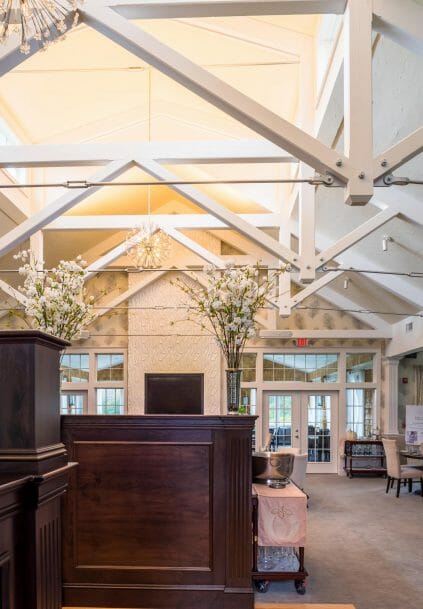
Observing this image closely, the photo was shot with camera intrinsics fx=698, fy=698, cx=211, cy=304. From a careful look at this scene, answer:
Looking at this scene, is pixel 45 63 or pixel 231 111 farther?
pixel 45 63

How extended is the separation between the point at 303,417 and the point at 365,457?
1.60 m

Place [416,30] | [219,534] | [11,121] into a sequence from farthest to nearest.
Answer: [11,121]
[219,534]
[416,30]

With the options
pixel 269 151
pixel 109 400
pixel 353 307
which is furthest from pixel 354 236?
pixel 109 400

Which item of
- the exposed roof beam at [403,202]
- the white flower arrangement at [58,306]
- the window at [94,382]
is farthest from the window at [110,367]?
the white flower arrangement at [58,306]

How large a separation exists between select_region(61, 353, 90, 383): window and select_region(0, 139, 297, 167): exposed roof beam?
8568mm

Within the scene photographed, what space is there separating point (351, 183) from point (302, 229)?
4.31 metres

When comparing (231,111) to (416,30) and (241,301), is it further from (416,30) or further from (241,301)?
(241,301)

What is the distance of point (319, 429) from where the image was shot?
51.1 ft

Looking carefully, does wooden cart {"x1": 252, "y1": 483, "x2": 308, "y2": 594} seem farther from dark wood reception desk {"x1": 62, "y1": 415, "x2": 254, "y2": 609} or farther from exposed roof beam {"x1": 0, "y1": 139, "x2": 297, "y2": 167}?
exposed roof beam {"x1": 0, "y1": 139, "x2": 297, "y2": 167}

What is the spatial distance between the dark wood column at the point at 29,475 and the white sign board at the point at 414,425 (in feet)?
40.2

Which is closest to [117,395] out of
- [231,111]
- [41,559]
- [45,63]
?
[45,63]

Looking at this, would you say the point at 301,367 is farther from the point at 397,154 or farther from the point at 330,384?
the point at 397,154

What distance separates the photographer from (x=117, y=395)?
1563 cm

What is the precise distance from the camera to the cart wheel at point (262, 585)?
5707mm
